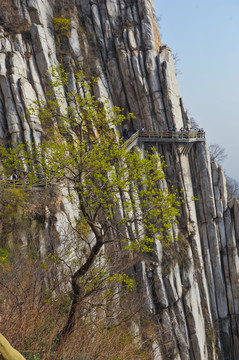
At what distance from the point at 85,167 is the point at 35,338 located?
6.75m

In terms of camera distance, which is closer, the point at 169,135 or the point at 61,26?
the point at 169,135

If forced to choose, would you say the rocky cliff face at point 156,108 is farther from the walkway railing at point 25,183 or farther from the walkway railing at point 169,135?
the walkway railing at point 25,183

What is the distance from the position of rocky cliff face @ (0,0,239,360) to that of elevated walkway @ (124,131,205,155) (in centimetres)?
100

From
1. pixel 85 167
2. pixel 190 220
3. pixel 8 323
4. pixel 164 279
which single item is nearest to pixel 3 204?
pixel 8 323

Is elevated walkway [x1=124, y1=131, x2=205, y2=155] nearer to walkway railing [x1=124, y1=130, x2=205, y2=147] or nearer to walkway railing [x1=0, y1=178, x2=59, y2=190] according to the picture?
walkway railing [x1=124, y1=130, x2=205, y2=147]

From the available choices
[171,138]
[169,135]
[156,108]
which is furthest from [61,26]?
[171,138]

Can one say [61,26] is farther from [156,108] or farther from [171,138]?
[171,138]

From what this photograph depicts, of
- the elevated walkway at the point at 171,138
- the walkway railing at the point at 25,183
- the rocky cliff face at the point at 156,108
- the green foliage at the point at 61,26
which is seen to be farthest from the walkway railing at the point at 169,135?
the green foliage at the point at 61,26

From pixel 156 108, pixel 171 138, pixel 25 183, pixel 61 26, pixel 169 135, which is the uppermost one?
pixel 61 26

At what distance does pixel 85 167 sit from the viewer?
962 cm

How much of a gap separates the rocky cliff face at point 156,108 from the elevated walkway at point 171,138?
1.00 metres

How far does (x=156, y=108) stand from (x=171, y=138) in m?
4.71

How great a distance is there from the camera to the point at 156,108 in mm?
31641

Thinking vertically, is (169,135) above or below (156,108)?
below
